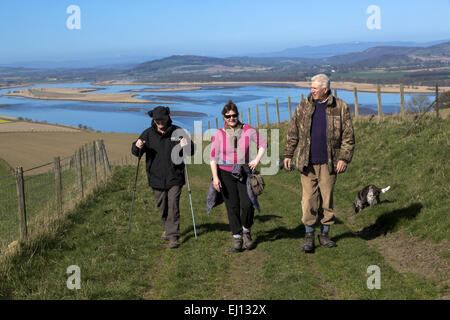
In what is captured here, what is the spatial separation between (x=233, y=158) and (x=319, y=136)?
55.1 inches

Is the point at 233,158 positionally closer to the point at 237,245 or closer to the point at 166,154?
the point at 166,154

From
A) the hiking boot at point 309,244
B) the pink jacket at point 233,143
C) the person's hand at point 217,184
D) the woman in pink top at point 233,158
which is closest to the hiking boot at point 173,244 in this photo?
the woman in pink top at point 233,158

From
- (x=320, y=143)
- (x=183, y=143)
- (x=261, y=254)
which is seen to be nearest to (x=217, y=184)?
(x=183, y=143)

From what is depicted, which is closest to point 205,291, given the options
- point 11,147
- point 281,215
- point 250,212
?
point 250,212

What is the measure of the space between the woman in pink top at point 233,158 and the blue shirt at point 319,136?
2.58 ft

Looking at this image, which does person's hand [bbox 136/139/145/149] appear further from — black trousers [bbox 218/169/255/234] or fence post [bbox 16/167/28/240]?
fence post [bbox 16/167/28/240]

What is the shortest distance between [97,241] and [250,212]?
313cm

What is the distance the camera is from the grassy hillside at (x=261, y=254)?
593 centimetres

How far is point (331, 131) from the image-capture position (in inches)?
266

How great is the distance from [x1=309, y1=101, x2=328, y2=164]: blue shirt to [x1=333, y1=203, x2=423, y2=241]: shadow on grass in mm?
2044

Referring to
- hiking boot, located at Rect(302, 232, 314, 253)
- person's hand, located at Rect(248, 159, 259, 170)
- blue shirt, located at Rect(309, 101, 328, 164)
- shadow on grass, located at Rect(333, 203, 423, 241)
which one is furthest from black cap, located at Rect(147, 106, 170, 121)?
shadow on grass, located at Rect(333, 203, 423, 241)

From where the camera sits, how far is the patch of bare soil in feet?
20.0

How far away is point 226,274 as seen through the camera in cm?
668
